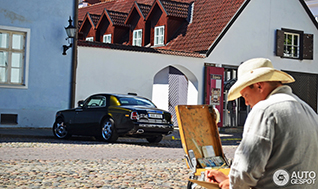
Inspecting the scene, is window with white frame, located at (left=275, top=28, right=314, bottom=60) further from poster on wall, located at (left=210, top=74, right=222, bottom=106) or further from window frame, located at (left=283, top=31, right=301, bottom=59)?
poster on wall, located at (left=210, top=74, right=222, bottom=106)

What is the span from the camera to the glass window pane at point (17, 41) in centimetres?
1866

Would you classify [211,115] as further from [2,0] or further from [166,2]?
[166,2]

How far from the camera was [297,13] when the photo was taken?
2636 centimetres

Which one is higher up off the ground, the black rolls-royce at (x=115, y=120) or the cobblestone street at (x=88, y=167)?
the black rolls-royce at (x=115, y=120)

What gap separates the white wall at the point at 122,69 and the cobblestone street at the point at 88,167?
771 cm

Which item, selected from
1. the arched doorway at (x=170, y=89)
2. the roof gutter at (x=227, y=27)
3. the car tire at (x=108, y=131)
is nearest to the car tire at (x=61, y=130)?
the car tire at (x=108, y=131)

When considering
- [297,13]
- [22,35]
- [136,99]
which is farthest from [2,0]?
[297,13]

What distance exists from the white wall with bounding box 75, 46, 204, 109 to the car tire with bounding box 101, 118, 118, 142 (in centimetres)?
562

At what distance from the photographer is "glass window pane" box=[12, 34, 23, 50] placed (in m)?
18.7

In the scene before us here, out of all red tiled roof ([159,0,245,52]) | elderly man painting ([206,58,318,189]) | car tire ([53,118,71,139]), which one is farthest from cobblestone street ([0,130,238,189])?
red tiled roof ([159,0,245,52])

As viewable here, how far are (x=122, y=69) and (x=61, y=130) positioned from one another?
5.71 m

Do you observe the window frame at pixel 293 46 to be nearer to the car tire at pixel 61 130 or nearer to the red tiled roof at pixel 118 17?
the red tiled roof at pixel 118 17

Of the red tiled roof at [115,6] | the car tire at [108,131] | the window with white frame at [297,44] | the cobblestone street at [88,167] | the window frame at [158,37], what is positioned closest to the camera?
the cobblestone street at [88,167]

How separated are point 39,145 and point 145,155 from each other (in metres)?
3.10
